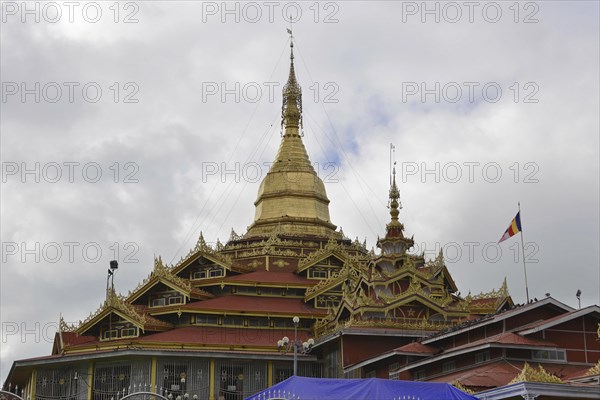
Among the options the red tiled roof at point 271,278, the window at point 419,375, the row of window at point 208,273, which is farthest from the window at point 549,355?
the row of window at point 208,273

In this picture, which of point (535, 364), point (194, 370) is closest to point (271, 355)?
point (194, 370)

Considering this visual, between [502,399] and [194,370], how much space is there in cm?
2112

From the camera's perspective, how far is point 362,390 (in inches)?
995

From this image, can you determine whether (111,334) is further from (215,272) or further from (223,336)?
(215,272)

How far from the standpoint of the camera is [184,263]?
57.2 metres

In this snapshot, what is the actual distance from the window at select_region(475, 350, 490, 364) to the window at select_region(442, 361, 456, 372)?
1498 mm

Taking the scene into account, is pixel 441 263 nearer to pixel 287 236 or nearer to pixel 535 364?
Result: pixel 287 236

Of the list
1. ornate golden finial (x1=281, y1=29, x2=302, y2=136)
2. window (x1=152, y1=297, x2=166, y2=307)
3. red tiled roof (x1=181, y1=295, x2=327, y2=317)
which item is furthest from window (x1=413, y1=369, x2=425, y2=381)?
ornate golden finial (x1=281, y1=29, x2=302, y2=136)

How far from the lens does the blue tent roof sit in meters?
25.2

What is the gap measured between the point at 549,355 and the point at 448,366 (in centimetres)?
434

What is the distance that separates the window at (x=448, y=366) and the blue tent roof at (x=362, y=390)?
14776mm

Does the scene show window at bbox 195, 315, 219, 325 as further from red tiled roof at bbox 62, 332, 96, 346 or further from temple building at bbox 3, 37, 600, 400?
red tiled roof at bbox 62, 332, 96, 346

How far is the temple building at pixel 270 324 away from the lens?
4644cm

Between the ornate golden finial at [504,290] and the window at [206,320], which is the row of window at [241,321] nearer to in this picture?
the window at [206,320]
